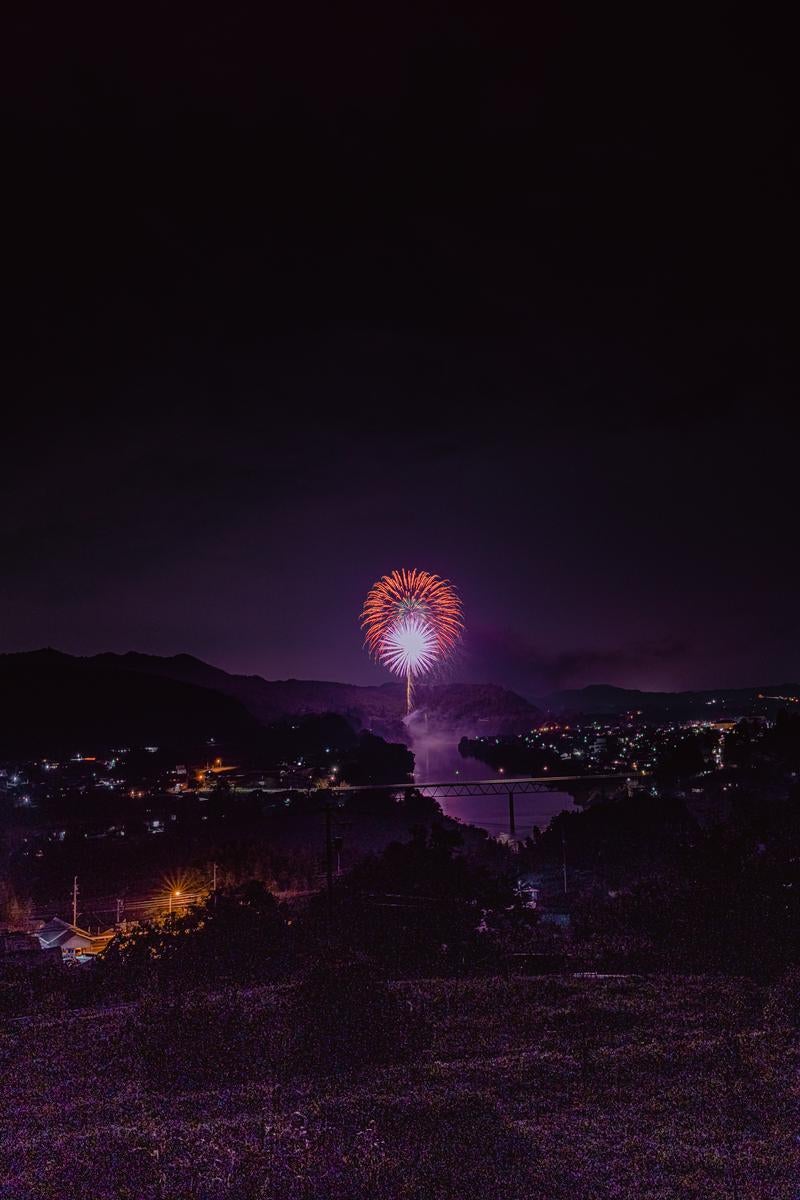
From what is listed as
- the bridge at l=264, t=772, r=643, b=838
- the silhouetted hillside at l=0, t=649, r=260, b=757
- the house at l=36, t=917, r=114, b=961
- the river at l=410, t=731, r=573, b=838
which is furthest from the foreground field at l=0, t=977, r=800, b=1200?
the silhouetted hillside at l=0, t=649, r=260, b=757

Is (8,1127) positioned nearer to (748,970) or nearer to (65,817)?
(748,970)

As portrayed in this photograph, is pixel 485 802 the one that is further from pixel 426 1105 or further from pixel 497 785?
pixel 426 1105

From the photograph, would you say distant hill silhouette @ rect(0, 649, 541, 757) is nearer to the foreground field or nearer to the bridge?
the bridge

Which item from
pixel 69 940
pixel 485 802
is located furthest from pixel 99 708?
pixel 69 940

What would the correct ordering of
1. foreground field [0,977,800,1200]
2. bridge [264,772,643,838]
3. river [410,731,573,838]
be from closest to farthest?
foreground field [0,977,800,1200], bridge [264,772,643,838], river [410,731,573,838]

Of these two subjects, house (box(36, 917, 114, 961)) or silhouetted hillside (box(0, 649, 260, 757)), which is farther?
silhouetted hillside (box(0, 649, 260, 757))

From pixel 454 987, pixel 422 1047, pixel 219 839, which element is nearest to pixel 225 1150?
pixel 422 1047

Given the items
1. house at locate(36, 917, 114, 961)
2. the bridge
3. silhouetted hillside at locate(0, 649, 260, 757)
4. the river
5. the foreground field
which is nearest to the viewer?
the foreground field
